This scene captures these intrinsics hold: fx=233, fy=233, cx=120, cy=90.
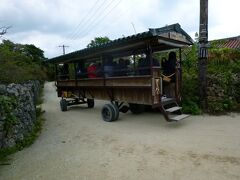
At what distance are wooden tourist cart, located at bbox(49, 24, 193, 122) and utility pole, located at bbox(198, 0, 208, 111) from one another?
0.73 m

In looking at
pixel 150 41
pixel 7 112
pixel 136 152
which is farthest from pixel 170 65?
pixel 7 112

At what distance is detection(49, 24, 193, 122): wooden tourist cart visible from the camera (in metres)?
7.12

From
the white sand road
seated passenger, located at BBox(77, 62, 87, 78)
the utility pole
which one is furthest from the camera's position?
seated passenger, located at BBox(77, 62, 87, 78)

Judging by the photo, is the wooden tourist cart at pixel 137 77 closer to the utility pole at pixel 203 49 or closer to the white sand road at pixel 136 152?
the utility pole at pixel 203 49

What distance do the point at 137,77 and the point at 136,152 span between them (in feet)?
9.40

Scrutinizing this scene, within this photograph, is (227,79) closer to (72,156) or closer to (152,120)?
(152,120)

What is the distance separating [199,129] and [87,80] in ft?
17.5

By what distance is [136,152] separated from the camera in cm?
522

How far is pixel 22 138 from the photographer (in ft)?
20.0

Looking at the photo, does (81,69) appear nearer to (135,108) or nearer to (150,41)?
(135,108)

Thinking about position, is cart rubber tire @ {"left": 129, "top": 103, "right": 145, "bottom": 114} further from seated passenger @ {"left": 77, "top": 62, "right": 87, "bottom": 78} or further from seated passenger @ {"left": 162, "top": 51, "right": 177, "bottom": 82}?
seated passenger @ {"left": 77, "top": 62, "right": 87, "bottom": 78}

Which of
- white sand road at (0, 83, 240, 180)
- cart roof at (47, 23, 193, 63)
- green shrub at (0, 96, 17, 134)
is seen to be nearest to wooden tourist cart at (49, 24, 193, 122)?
cart roof at (47, 23, 193, 63)

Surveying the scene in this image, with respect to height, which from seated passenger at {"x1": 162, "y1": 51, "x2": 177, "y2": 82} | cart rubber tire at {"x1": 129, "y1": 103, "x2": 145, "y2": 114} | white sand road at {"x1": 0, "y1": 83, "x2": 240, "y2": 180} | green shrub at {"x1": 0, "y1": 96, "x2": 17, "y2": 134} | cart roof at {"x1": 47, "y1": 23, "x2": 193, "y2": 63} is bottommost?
white sand road at {"x1": 0, "y1": 83, "x2": 240, "y2": 180}

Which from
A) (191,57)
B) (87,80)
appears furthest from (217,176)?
(191,57)
